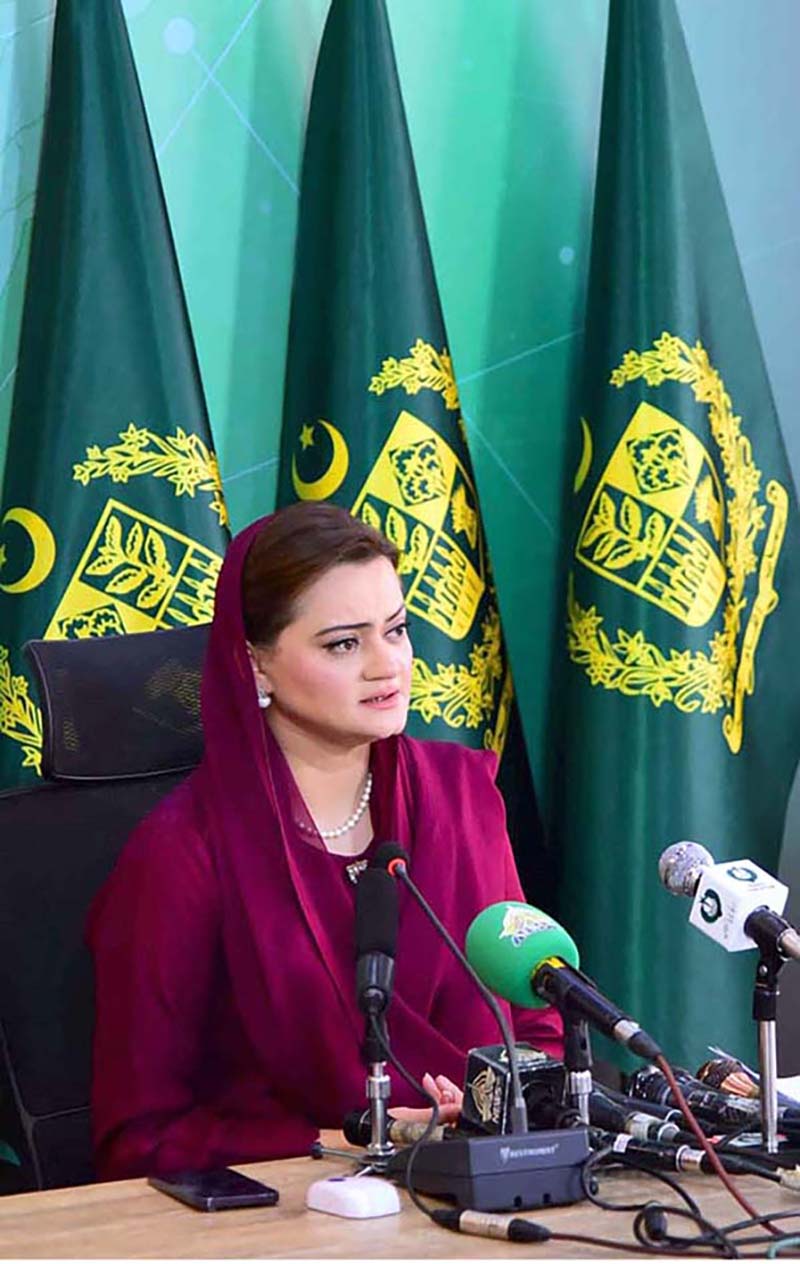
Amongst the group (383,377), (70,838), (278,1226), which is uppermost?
(383,377)

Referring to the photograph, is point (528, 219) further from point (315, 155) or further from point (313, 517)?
point (313, 517)

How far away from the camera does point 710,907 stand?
1.80 meters

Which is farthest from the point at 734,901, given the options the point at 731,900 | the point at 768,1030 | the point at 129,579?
the point at 129,579

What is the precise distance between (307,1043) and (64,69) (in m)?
1.61

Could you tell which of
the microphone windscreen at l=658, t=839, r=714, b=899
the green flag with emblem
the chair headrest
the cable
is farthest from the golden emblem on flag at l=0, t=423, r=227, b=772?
the cable

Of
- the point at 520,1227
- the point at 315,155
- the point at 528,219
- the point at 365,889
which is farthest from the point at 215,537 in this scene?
the point at 520,1227

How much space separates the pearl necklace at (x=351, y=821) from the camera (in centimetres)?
241

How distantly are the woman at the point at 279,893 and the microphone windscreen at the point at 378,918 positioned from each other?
48 cm

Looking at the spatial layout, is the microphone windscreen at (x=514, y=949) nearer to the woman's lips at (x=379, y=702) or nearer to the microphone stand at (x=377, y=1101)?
the microphone stand at (x=377, y=1101)

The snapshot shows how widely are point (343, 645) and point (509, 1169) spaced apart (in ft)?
2.68

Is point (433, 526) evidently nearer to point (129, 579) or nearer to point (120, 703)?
point (129, 579)

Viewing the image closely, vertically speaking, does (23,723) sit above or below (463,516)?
below

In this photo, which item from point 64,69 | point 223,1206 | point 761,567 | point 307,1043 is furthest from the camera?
point 761,567

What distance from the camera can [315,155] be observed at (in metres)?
3.33
